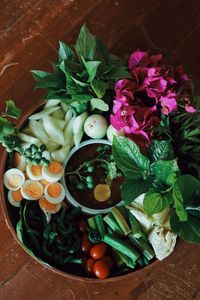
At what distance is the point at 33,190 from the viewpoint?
0.98 meters

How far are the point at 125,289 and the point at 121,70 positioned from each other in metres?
0.51

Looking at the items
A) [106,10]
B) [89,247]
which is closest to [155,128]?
[89,247]

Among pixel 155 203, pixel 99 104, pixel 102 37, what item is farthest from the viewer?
pixel 102 37

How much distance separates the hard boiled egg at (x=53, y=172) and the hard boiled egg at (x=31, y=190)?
3 centimetres

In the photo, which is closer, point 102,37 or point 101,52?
point 101,52

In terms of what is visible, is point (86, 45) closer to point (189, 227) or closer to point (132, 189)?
point (132, 189)

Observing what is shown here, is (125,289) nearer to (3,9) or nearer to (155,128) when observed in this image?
(155,128)

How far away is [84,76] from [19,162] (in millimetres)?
237

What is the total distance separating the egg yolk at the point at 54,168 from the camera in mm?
975

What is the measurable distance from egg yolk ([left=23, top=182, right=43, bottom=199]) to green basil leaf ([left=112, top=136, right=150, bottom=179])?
0.20 m

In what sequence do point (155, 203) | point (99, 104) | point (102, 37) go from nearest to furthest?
A: point (155, 203)
point (99, 104)
point (102, 37)

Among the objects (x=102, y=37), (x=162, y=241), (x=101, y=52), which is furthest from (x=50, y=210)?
(x=102, y=37)

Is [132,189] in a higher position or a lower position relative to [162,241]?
higher

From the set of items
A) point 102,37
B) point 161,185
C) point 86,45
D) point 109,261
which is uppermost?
point 86,45
